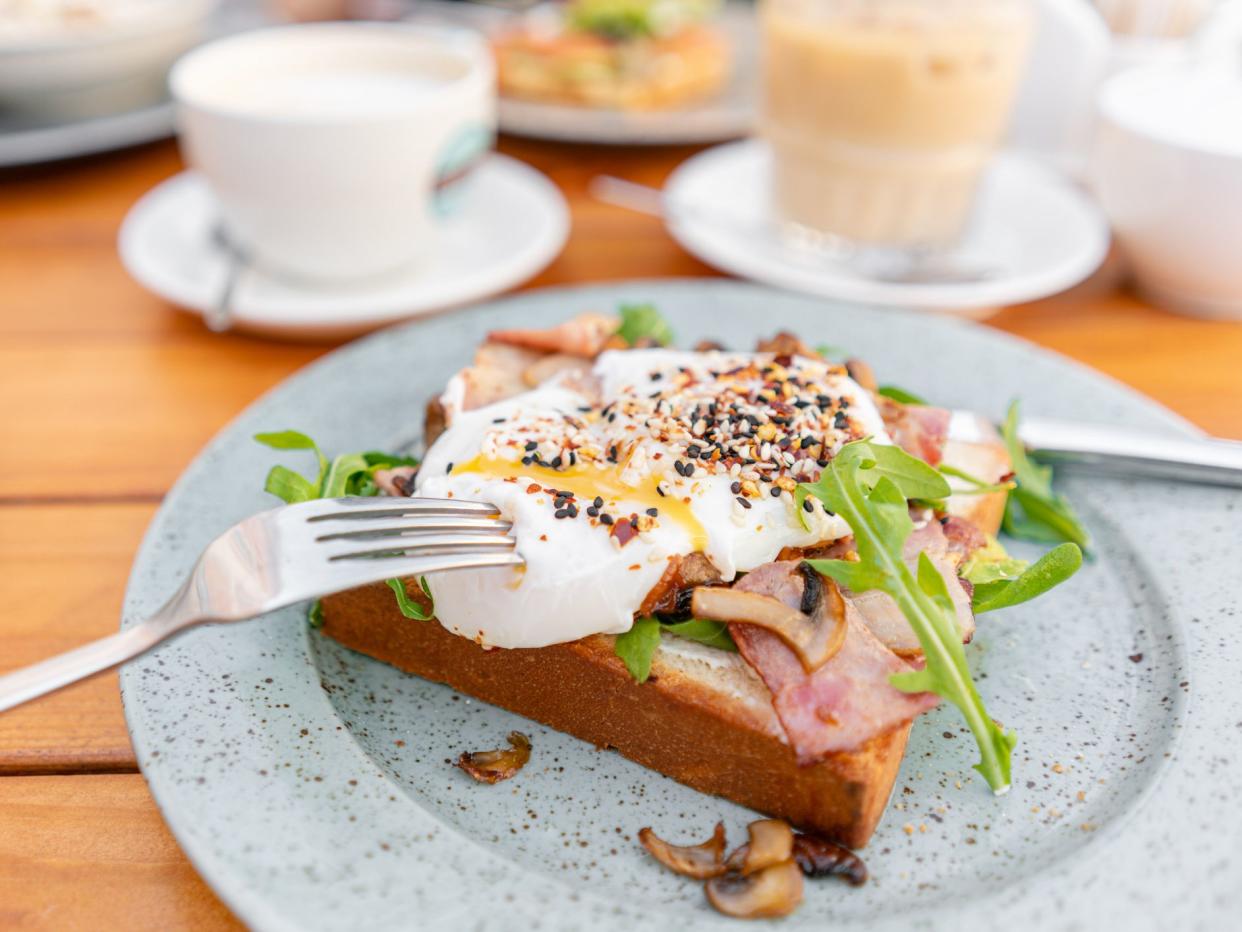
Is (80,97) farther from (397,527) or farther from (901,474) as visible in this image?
(901,474)

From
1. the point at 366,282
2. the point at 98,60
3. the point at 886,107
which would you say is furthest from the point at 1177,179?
the point at 98,60

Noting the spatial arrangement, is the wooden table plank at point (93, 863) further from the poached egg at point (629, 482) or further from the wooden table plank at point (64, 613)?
the poached egg at point (629, 482)

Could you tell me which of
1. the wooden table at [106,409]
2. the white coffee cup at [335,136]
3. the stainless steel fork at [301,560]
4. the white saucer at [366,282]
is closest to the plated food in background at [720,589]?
the stainless steel fork at [301,560]

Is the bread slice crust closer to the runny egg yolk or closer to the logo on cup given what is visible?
the runny egg yolk

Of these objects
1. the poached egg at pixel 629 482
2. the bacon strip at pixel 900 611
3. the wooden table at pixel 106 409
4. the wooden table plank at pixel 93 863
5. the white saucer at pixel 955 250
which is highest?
the poached egg at pixel 629 482

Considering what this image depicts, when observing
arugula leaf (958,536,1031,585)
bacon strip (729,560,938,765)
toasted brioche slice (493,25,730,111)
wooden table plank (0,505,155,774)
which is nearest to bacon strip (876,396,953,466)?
arugula leaf (958,536,1031,585)

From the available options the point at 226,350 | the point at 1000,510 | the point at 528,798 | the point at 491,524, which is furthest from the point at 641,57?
the point at 528,798
